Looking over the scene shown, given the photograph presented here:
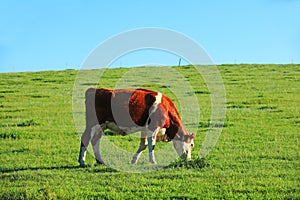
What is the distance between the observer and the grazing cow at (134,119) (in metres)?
Result: 13.5

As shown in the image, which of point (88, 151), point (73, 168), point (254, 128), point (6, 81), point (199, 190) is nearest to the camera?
point (199, 190)

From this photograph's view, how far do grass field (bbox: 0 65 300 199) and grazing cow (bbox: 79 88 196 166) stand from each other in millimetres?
784

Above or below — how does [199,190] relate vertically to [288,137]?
below

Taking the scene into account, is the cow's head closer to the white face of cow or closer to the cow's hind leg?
the white face of cow

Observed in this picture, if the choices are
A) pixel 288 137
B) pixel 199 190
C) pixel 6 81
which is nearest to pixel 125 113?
pixel 199 190

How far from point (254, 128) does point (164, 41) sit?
514 centimetres

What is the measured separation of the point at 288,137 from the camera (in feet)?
55.3

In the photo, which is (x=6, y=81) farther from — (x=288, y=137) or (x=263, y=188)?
(x=263, y=188)

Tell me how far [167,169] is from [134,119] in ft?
5.69

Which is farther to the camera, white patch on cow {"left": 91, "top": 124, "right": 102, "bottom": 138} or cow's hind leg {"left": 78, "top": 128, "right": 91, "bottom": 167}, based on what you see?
white patch on cow {"left": 91, "top": 124, "right": 102, "bottom": 138}

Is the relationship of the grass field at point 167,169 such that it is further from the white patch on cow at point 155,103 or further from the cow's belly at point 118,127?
the white patch on cow at point 155,103

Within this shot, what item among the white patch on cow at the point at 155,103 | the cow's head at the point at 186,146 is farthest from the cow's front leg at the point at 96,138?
the cow's head at the point at 186,146

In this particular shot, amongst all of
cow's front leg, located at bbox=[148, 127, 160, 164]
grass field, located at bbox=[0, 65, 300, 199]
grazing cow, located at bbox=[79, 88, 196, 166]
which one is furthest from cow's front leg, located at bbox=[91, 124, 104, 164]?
cow's front leg, located at bbox=[148, 127, 160, 164]

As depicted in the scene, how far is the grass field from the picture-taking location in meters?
10.8
